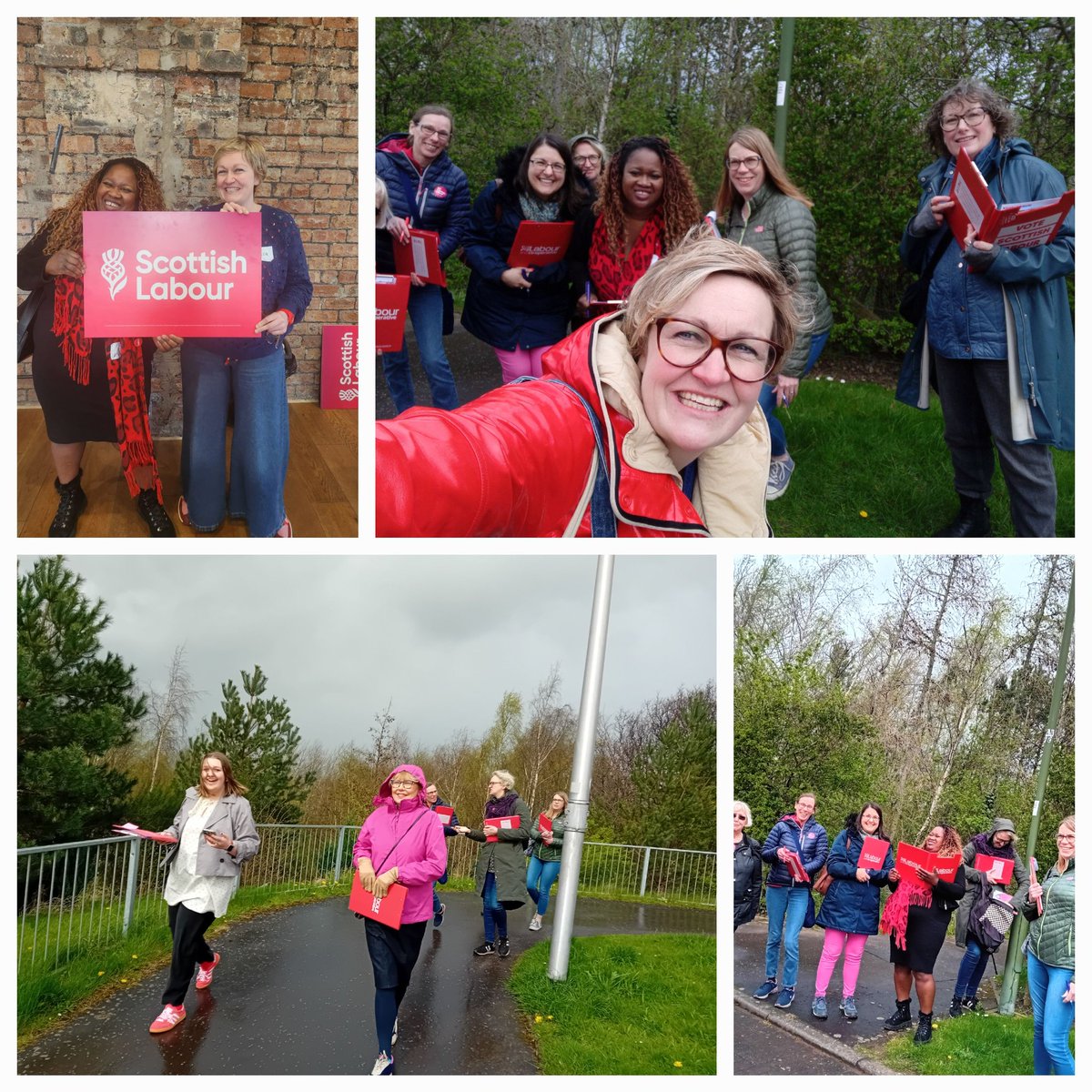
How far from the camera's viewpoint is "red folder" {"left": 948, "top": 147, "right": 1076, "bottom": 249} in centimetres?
358

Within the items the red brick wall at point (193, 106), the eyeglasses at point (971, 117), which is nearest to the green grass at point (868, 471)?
the eyeglasses at point (971, 117)

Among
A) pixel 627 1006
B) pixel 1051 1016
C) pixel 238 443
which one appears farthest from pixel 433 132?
pixel 1051 1016

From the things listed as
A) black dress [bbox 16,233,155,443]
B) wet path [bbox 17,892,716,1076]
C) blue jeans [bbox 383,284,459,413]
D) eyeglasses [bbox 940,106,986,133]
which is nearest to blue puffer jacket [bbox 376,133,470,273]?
blue jeans [bbox 383,284,459,413]

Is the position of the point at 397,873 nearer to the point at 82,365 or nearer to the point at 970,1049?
the point at 82,365

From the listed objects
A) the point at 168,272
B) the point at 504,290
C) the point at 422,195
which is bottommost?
the point at 168,272

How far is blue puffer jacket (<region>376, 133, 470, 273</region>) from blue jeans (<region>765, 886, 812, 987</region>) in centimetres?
272

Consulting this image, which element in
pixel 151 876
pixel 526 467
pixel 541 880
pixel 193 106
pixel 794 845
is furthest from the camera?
pixel 541 880

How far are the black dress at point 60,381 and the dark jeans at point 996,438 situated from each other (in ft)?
9.41

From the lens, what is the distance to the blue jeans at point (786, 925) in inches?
156

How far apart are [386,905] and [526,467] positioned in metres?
1.80

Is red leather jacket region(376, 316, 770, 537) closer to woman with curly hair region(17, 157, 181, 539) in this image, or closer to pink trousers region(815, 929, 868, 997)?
woman with curly hair region(17, 157, 181, 539)

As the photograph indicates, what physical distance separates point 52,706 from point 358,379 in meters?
1.85

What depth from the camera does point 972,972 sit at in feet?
13.2

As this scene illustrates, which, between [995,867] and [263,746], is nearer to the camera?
[995,867]
